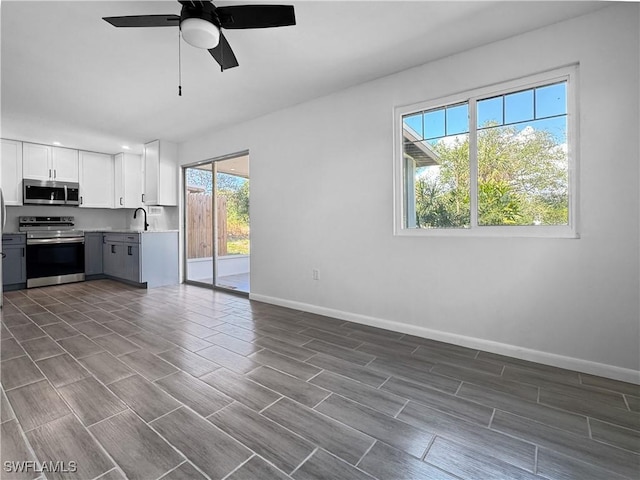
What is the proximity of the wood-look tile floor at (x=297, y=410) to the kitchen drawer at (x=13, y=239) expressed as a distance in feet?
9.33

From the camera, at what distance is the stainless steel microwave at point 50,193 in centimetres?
523

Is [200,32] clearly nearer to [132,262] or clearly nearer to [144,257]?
[144,257]

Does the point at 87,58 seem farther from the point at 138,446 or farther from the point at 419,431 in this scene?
the point at 419,431

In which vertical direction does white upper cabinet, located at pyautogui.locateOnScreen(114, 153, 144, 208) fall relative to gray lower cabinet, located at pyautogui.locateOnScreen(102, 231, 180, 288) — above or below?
above

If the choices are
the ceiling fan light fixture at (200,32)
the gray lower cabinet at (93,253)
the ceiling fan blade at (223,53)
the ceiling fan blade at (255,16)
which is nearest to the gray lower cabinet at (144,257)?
the gray lower cabinet at (93,253)

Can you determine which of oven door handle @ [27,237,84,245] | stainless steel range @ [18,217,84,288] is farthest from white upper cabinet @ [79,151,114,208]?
oven door handle @ [27,237,84,245]

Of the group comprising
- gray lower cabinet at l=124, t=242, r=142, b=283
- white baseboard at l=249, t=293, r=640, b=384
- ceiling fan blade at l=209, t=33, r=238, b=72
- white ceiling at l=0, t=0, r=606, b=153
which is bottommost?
white baseboard at l=249, t=293, r=640, b=384

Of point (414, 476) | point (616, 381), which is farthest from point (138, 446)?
point (616, 381)

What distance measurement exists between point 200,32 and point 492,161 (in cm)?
233

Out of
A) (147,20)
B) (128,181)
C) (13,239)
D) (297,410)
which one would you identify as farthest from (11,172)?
(297,410)

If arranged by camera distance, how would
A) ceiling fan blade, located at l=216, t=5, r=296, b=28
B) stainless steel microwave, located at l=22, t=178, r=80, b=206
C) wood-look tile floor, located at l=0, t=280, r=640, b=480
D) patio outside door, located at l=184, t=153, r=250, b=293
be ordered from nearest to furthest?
1. wood-look tile floor, located at l=0, t=280, r=640, b=480
2. ceiling fan blade, located at l=216, t=5, r=296, b=28
3. patio outside door, located at l=184, t=153, r=250, b=293
4. stainless steel microwave, located at l=22, t=178, r=80, b=206

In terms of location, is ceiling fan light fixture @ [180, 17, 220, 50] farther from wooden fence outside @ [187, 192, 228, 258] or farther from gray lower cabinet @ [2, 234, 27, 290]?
gray lower cabinet @ [2, 234, 27, 290]

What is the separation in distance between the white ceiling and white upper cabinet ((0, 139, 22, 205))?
4.30 feet

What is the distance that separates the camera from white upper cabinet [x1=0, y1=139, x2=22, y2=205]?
5020mm
